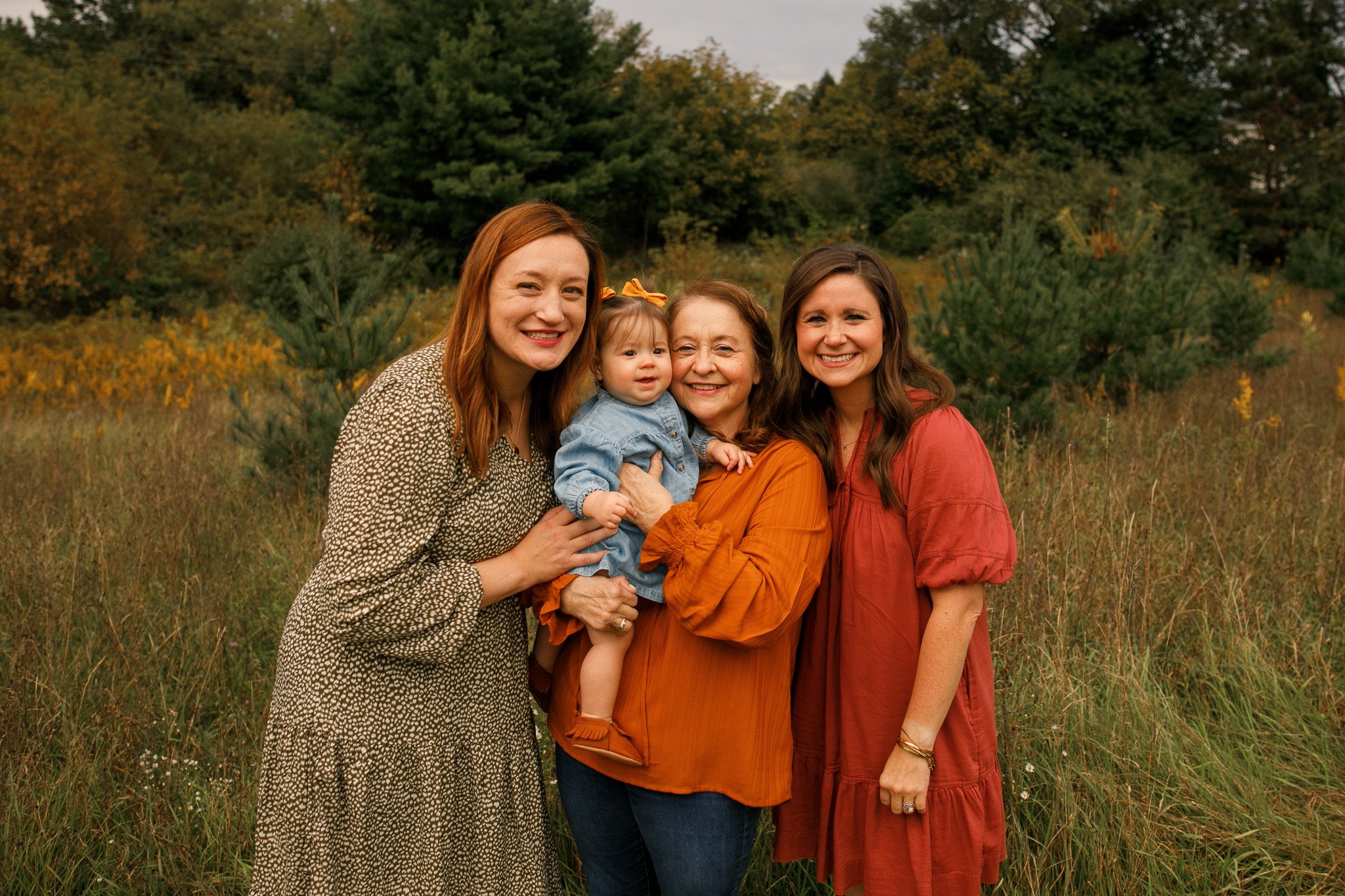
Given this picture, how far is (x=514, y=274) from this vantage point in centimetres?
188

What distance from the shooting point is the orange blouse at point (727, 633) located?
168cm

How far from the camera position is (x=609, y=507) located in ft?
5.90

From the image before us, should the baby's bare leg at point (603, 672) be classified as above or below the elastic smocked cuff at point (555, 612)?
below

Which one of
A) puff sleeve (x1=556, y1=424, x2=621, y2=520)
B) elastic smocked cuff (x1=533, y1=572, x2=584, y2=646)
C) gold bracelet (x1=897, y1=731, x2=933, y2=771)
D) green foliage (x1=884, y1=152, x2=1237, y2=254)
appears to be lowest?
gold bracelet (x1=897, y1=731, x2=933, y2=771)

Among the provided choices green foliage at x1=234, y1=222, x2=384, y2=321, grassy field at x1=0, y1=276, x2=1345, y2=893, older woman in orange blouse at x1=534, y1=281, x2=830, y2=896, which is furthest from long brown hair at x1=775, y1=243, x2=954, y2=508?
green foliage at x1=234, y1=222, x2=384, y2=321

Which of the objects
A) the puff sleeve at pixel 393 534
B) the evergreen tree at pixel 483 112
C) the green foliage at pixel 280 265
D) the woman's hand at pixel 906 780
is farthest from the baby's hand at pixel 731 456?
the evergreen tree at pixel 483 112

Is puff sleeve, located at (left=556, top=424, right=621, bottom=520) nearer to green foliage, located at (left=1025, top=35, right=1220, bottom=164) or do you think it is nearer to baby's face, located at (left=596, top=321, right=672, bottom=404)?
baby's face, located at (left=596, top=321, right=672, bottom=404)

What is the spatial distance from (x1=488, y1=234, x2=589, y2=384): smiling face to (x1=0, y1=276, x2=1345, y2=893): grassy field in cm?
173

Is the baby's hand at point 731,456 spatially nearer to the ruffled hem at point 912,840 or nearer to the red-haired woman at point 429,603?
the red-haired woman at point 429,603

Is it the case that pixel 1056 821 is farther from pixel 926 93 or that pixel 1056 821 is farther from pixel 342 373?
pixel 926 93

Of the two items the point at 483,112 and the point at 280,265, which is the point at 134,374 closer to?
the point at 280,265

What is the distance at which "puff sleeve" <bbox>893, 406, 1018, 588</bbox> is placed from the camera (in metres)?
1.76

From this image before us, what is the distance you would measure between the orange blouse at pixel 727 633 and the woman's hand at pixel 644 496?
0.05 meters

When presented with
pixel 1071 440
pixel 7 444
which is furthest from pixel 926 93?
pixel 7 444
